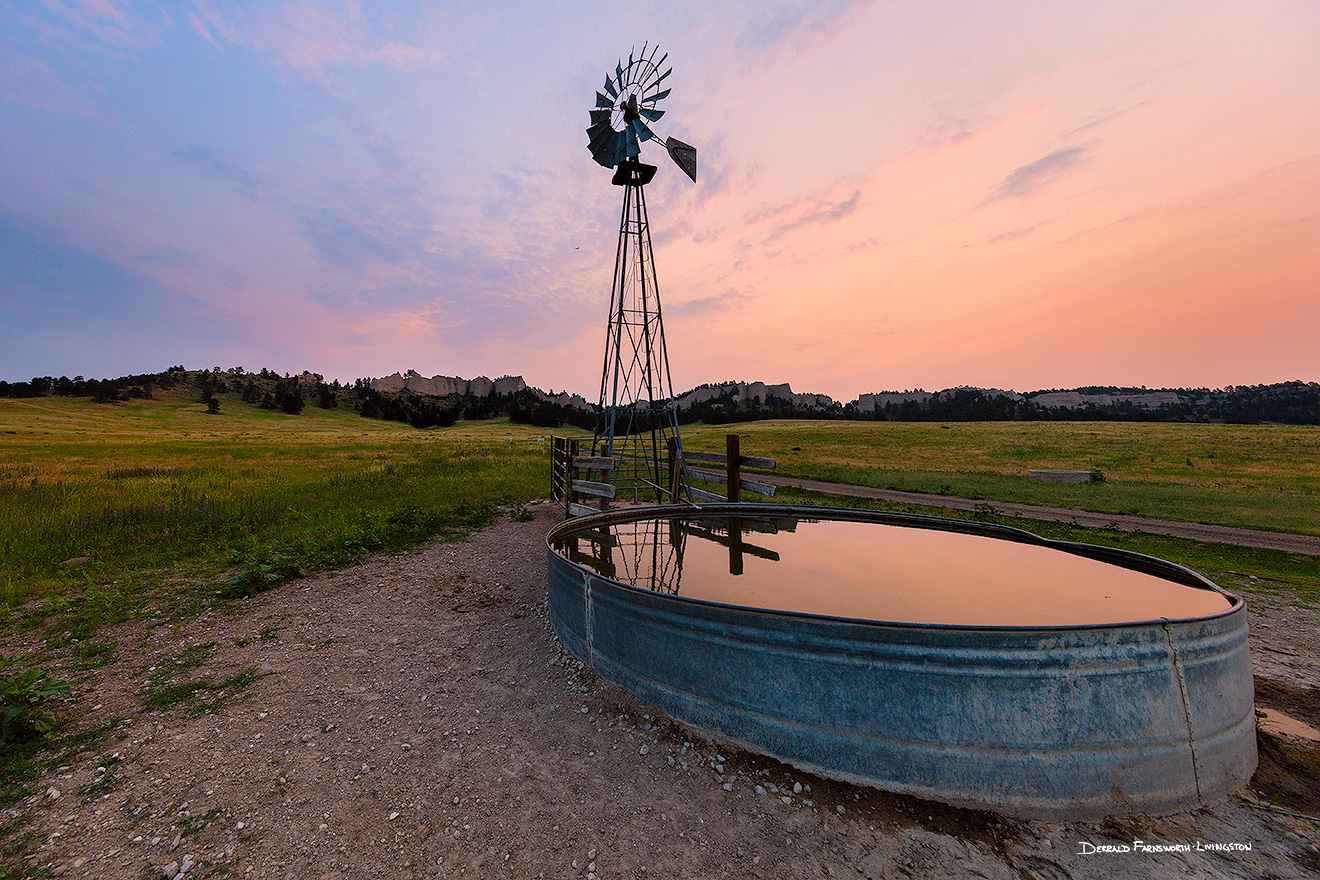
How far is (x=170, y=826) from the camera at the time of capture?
3.33m

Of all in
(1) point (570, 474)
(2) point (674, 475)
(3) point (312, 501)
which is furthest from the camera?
(3) point (312, 501)

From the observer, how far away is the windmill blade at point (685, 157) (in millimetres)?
13062

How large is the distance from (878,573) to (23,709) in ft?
28.1

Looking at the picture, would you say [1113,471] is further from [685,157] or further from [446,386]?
[446,386]

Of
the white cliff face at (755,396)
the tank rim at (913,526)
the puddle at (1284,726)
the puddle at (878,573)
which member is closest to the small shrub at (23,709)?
the tank rim at (913,526)

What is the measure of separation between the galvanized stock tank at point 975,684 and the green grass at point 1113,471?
694 inches

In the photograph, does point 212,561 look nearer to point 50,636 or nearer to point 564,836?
point 50,636

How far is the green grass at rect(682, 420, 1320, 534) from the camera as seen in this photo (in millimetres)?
18036

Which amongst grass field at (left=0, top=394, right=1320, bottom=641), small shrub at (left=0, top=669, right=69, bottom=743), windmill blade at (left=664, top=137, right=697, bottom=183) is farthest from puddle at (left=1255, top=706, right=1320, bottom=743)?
windmill blade at (left=664, top=137, right=697, bottom=183)

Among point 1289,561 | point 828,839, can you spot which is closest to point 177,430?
point 828,839

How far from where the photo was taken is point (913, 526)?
7.94m

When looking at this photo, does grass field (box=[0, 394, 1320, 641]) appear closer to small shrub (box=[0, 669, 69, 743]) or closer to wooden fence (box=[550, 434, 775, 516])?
small shrub (box=[0, 669, 69, 743])

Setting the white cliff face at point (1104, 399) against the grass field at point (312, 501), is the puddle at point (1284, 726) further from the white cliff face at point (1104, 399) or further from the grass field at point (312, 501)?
the white cliff face at point (1104, 399)

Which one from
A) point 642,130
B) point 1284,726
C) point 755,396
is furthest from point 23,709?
point 755,396
